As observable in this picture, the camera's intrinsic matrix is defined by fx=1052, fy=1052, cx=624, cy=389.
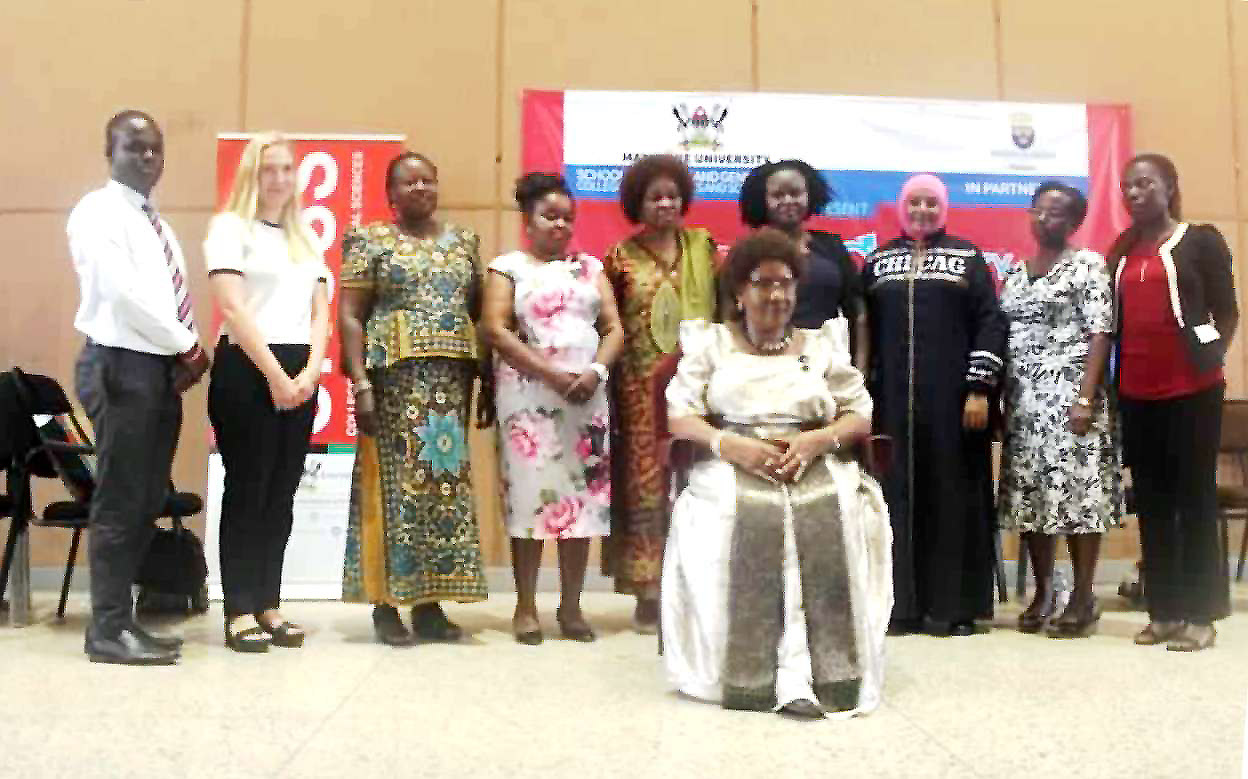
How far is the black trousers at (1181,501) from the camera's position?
3.09 metres

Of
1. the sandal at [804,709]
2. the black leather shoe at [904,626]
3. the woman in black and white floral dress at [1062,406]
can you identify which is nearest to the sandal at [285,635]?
the sandal at [804,709]

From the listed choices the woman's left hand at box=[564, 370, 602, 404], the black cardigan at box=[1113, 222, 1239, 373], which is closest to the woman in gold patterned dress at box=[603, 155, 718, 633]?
the woman's left hand at box=[564, 370, 602, 404]

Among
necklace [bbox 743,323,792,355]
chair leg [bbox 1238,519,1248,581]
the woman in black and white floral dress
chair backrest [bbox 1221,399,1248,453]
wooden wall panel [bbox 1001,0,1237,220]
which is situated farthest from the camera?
wooden wall panel [bbox 1001,0,1237,220]

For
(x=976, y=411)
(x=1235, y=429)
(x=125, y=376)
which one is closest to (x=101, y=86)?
(x=125, y=376)

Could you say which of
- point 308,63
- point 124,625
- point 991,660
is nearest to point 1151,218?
point 991,660

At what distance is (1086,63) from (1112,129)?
360mm

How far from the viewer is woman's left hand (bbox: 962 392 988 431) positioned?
10.7 ft

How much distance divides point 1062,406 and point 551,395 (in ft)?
5.21

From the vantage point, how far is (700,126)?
15.5ft

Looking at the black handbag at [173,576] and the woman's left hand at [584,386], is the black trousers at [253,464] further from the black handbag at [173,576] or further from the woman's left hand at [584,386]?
the black handbag at [173,576]

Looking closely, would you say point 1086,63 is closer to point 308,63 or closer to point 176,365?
point 308,63

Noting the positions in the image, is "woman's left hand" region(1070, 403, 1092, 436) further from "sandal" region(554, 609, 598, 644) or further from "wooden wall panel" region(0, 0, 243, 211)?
"wooden wall panel" region(0, 0, 243, 211)

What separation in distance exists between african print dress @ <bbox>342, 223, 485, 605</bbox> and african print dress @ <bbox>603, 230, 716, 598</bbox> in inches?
18.7

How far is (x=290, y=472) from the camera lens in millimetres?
3008
